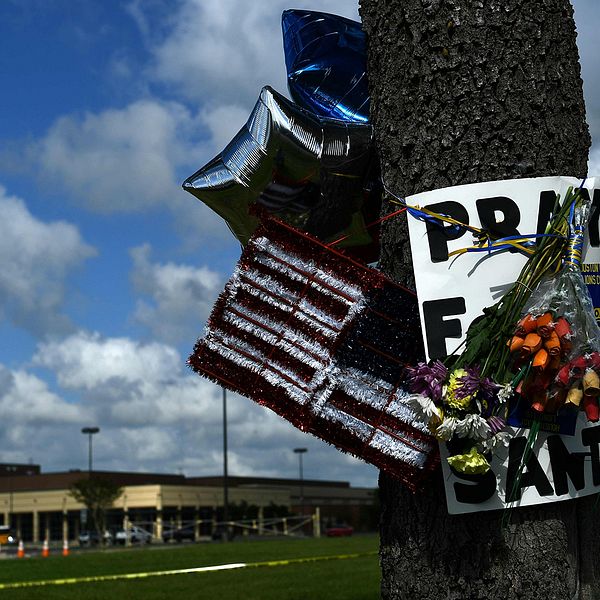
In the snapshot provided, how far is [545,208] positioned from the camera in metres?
2.47

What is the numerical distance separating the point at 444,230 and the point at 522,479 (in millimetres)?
672

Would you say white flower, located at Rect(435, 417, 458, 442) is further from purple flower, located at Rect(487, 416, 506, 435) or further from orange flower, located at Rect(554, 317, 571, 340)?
orange flower, located at Rect(554, 317, 571, 340)

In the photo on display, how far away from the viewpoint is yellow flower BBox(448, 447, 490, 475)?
7.29 feet

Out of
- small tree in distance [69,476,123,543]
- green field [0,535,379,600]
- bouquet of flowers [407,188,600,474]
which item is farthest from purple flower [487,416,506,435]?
small tree in distance [69,476,123,543]

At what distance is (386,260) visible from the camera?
267cm

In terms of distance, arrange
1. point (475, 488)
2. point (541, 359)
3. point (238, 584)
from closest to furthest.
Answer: point (541, 359), point (475, 488), point (238, 584)

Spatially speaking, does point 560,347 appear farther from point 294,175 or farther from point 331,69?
point 331,69

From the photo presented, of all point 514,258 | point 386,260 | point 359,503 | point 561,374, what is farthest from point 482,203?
point 359,503

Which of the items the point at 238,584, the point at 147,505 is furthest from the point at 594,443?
the point at 147,505

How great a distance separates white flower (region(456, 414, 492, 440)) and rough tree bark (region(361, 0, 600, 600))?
11.6 inches

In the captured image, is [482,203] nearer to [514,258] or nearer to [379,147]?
[514,258]

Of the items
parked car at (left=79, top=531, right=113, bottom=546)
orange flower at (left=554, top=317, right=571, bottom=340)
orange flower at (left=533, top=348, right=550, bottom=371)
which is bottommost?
parked car at (left=79, top=531, right=113, bottom=546)

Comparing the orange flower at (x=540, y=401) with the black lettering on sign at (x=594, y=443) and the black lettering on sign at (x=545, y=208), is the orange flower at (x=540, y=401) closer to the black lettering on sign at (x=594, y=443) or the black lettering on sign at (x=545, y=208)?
the black lettering on sign at (x=594, y=443)

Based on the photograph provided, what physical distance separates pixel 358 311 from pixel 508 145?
60 centimetres
